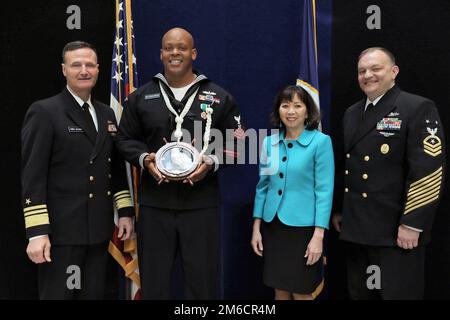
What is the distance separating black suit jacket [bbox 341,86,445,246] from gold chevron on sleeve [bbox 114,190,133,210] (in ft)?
4.56

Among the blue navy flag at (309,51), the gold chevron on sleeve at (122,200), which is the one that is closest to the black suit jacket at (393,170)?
the blue navy flag at (309,51)

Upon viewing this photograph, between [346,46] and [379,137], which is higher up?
[346,46]

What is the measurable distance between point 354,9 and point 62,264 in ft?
9.39

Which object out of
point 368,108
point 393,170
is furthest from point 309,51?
point 393,170

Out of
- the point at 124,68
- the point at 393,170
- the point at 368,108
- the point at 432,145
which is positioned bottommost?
the point at 393,170

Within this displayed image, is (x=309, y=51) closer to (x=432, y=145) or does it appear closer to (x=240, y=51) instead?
(x=240, y=51)

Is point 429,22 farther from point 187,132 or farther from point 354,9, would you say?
point 187,132

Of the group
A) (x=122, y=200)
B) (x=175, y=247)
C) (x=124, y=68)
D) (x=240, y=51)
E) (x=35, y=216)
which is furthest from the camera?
(x=240, y=51)

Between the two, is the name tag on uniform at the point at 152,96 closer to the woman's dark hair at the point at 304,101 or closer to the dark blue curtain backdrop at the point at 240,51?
the woman's dark hair at the point at 304,101

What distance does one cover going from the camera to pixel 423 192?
249cm

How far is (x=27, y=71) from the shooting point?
11.2ft

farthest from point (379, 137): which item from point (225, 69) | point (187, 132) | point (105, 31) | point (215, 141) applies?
point (105, 31)

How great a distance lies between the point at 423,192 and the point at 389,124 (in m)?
0.45

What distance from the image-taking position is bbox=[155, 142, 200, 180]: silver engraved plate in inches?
93.9
